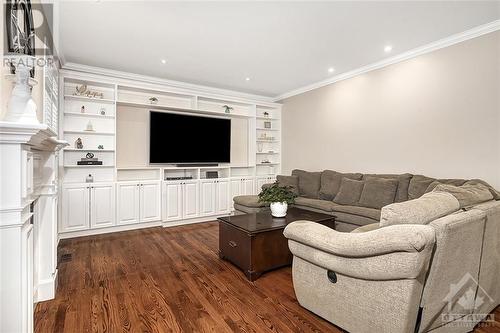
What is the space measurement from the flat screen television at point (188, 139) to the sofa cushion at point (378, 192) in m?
2.82

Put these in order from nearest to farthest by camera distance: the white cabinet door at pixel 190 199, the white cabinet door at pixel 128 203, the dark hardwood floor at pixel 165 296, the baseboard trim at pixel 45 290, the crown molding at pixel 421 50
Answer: the dark hardwood floor at pixel 165 296 < the baseboard trim at pixel 45 290 < the crown molding at pixel 421 50 < the white cabinet door at pixel 128 203 < the white cabinet door at pixel 190 199

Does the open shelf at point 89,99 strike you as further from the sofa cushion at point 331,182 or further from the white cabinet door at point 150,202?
the sofa cushion at point 331,182

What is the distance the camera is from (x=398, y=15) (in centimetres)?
273

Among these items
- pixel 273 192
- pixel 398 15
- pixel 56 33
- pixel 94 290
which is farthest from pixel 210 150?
pixel 398 15

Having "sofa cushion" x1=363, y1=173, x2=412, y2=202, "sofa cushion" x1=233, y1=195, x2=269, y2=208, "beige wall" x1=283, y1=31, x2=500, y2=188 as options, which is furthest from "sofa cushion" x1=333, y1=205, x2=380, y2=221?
"sofa cushion" x1=233, y1=195, x2=269, y2=208

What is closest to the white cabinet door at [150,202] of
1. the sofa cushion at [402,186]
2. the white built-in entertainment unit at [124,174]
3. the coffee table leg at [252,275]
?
the white built-in entertainment unit at [124,174]

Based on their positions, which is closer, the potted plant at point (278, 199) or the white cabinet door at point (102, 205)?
the potted plant at point (278, 199)

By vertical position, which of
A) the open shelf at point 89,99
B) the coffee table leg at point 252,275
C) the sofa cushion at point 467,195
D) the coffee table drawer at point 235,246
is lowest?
the coffee table leg at point 252,275

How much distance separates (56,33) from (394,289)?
13.3 feet

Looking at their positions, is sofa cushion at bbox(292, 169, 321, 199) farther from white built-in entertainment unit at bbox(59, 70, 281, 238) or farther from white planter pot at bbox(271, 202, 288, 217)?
white planter pot at bbox(271, 202, 288, 217)

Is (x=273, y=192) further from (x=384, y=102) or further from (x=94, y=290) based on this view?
(x=384, y=102)

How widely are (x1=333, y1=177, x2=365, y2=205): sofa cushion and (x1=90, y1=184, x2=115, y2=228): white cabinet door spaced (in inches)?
141

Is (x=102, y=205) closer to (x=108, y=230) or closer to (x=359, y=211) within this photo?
(x=108, y=230)

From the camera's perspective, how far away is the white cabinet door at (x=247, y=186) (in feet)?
18.4
